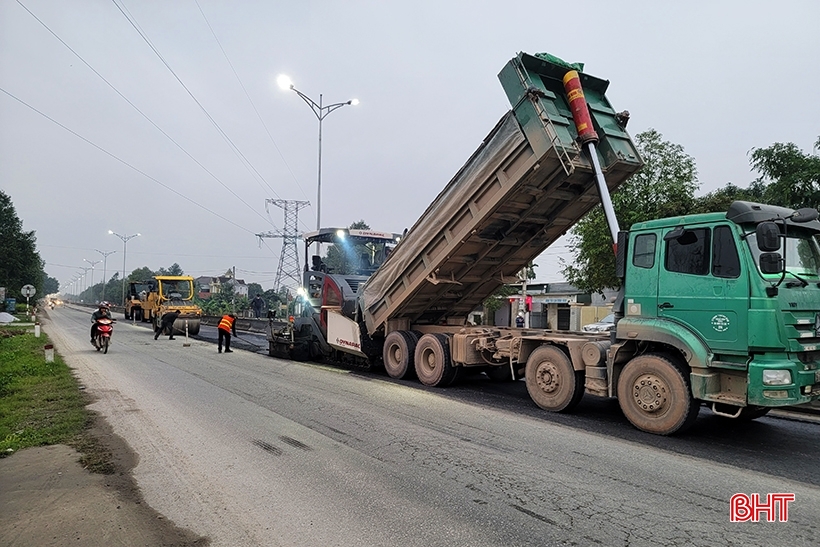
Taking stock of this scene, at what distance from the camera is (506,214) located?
837 centimetres

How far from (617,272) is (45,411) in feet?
26.4

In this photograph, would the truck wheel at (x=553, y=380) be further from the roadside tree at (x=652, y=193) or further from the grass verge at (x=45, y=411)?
the roadside tree at (x=652, y=193)

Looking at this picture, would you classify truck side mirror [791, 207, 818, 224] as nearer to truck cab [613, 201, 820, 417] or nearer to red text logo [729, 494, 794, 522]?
truck cab [613, 201, 820, 417]

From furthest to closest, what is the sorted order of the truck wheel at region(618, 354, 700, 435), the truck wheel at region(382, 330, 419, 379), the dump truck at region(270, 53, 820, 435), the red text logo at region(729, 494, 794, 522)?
the truck wheel at region(382, 330, 419, 379) < the truck wheel at region(618, 354, 700, 435) < the dump truck at region(270, 53, 820, 435) < the red text logo at region(729, 494, 794, 522)

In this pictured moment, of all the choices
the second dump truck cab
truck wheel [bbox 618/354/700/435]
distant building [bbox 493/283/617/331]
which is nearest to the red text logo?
truck wheel [bbox 618/354/700/435]

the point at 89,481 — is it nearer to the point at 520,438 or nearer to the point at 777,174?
the point at 520,438

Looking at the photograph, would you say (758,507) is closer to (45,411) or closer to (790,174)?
(45,411)

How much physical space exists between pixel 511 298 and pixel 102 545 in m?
36.3

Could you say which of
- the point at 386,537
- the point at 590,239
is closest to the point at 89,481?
the point at 386,537

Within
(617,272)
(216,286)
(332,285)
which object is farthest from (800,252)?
(216,286)

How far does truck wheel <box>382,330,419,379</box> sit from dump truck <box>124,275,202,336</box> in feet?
45.7

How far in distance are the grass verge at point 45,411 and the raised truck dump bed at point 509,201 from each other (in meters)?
5.36

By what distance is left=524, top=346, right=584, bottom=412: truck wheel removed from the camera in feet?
23.7

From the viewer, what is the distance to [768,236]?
531cm
